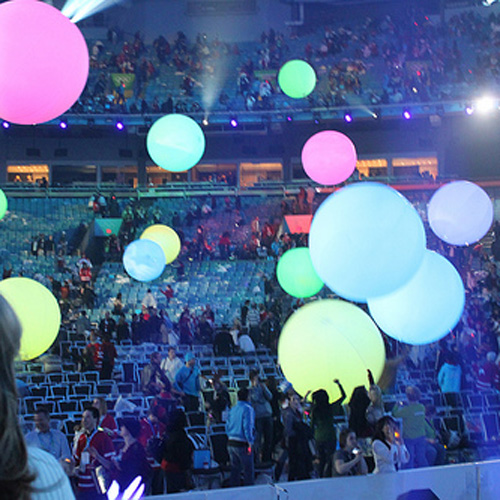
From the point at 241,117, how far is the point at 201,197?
10.7 feet

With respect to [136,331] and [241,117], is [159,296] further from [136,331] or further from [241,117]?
[241,117]

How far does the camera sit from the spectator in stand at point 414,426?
19.5 ft

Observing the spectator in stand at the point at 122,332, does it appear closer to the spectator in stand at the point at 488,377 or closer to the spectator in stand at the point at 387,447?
the spectator in stand at the point at 488,377

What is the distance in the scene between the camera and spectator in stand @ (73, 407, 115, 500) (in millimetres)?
4984

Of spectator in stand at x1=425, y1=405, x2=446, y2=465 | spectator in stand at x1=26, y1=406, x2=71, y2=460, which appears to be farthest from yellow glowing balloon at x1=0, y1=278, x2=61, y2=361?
spectator in stand at x1=425, y1=405, x2=446, y2=465

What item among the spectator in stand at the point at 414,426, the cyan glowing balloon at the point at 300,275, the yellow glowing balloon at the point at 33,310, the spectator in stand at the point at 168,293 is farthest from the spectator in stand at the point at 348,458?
the spectator in stand at the point at 168,293

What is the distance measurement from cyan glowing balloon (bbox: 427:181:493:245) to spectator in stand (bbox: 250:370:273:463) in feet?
14.6

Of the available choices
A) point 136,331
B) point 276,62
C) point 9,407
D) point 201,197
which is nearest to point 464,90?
point 276,62

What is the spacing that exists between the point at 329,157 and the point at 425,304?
540 cm

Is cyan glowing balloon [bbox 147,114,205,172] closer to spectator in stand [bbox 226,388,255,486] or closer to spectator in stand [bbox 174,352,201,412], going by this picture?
spectator in stand [bbox 174,352,201,412]

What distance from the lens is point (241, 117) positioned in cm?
2205

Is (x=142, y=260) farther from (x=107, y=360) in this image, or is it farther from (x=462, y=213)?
(x=462, y=213)

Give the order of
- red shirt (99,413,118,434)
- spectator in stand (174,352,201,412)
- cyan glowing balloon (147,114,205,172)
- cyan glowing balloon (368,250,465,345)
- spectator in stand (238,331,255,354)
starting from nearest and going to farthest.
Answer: cyan glowing balloon (368,250,465,345) < red shirt (99,413,118,434) < spectator in stand (174,352,201,412) < cyan glowing balloon (147,114,205,172) < spectator in stand (238,331,255,354)

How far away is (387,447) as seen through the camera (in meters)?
5.12
